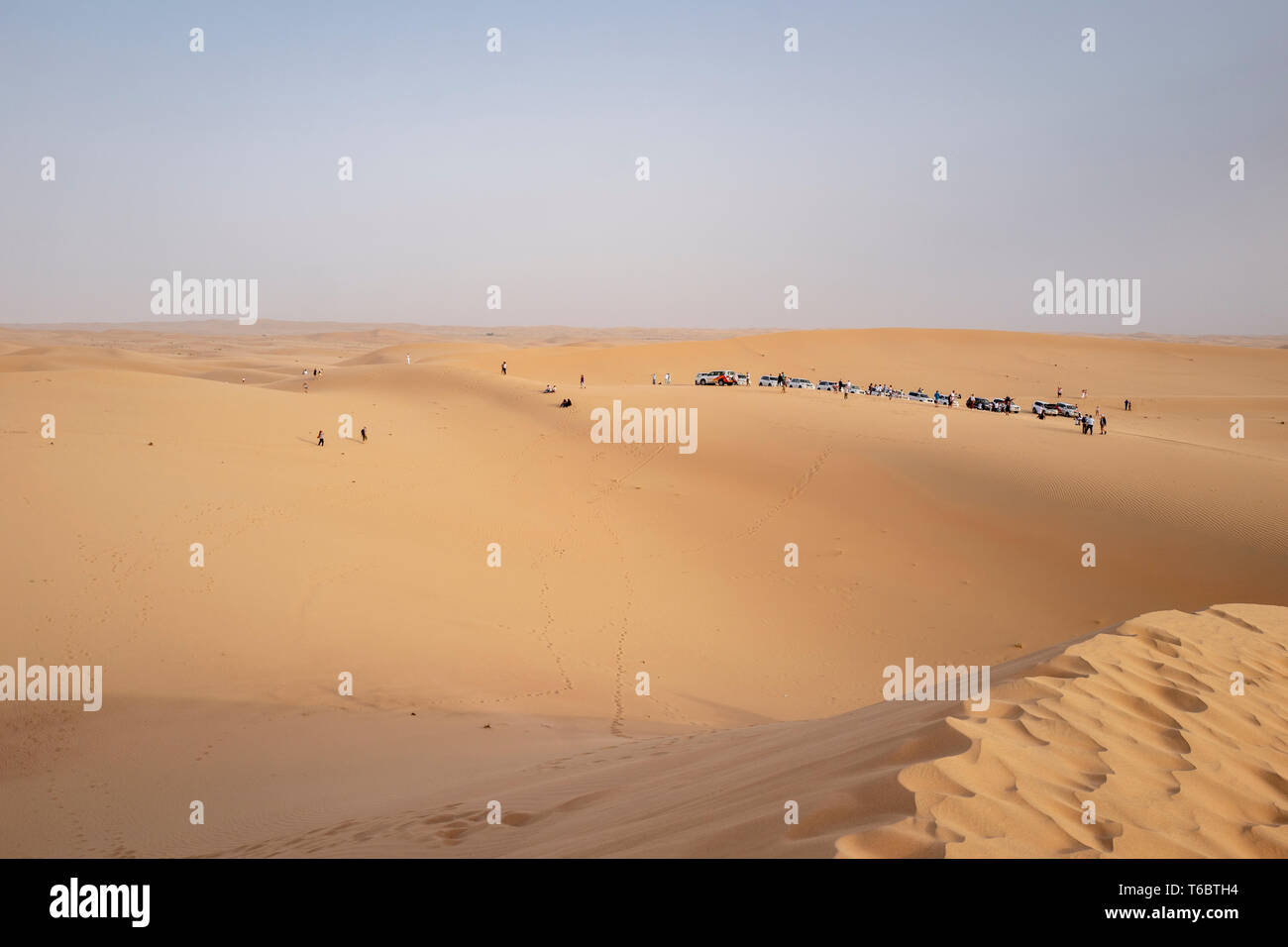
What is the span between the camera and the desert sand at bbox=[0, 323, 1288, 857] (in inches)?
169

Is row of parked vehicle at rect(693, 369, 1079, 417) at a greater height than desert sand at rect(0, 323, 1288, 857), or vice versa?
row of parked vehicle at rect(693, 369, 1079, 417)

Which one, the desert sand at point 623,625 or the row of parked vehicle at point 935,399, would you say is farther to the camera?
the row of parked vehicle at point 935,399

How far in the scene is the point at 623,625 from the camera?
51.3 feet

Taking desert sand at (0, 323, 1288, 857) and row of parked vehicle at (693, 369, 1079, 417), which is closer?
desert sand at (0, 323, 1288, 857)

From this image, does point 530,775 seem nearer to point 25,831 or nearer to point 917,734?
point 917,734

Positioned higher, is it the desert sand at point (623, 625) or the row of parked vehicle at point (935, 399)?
the row of parked vehicle at point (935, 399)

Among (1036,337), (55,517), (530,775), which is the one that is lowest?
(530,775)

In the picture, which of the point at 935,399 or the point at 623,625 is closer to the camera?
the point at 623,625

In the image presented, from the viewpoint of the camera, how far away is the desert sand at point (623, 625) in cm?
429

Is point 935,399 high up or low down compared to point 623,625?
up

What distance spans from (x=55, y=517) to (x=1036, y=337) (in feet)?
264

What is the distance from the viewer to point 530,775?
7.51m
